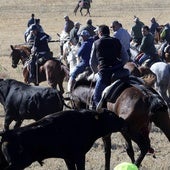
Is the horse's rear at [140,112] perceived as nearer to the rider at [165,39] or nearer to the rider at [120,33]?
the rider at [120,33]

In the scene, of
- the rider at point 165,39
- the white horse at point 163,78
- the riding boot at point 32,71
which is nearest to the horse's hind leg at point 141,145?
the white horse at point 163,78

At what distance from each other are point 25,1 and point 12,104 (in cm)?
4754

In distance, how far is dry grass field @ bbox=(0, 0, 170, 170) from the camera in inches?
477

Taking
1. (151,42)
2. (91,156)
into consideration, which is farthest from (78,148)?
(151,42)

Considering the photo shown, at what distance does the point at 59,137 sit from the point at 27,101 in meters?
3.12

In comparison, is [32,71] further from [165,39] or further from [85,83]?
[85,83]

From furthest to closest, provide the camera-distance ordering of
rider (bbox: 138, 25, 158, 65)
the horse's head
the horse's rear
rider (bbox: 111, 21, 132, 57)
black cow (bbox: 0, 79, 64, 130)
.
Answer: the horse's head < rider (bbox: 138, 25, 158, 65) < rider (bbox: 111, 21, 132, 57) < black cow (bbox: 0, 79, 64, 130) < the horse's rear

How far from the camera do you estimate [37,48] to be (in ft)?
61.0

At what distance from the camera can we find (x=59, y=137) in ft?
31.6

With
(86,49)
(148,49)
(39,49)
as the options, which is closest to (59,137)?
(86,49)

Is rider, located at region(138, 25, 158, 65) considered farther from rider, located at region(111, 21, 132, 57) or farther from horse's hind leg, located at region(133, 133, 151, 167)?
horse's hind leg, located at region(133, 133, 151, 167)

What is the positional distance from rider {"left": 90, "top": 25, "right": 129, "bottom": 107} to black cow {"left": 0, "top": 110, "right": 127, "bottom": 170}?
5.74 ft

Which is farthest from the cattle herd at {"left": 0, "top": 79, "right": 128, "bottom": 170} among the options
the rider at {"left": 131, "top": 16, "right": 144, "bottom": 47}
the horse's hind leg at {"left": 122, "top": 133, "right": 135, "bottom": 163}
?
the rider at {"left": 131, "top": 16, "right": 144, "bottom": 47}

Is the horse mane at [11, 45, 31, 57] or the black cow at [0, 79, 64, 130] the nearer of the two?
the black cow at [0, 79, 64, 130]
